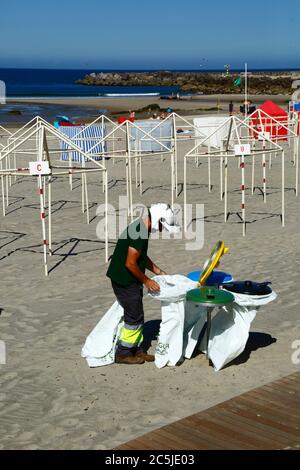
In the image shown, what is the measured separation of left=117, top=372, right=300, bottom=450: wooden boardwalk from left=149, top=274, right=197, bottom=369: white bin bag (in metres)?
0.95

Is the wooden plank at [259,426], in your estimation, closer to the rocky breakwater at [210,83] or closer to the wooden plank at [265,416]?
the wooden plank at [265,416]

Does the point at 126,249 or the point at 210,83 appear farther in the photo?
the point at 210,83

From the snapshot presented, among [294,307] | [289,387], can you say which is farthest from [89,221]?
[289,387]

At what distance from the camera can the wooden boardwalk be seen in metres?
5.25

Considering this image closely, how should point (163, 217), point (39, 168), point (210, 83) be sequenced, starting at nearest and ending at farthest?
1. point (163, 217)
2. point (39, 168)
3. point (210, 83)

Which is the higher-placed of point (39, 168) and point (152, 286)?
point (39, 168)

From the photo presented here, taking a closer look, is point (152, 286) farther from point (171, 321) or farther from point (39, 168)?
point (39, 168)

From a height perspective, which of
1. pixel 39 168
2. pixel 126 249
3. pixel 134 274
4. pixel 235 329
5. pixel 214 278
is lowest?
pixel 235 329

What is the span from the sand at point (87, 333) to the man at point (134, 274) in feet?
0.66

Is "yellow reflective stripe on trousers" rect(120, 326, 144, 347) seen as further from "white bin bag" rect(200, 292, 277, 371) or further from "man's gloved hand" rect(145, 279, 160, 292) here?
"white bin bag" rect(200, 292, 277, 371)

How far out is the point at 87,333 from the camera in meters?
8.12

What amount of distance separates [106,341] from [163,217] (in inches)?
53.2

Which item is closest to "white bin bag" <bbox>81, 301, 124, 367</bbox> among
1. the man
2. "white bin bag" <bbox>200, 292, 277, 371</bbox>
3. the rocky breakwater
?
the man

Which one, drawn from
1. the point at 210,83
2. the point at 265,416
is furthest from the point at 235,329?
the point at 210,83
